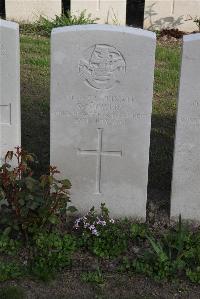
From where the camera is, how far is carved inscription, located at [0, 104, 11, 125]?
5031 millimetres

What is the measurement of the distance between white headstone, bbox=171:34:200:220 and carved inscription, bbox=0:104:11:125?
1382 mm

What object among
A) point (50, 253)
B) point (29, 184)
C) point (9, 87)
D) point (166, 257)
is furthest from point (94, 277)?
point (9, 87)

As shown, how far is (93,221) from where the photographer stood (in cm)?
502

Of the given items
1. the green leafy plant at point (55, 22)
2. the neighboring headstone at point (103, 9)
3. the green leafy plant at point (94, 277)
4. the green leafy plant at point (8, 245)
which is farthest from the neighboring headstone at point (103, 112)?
the neighboring headstone at point (103, 9)

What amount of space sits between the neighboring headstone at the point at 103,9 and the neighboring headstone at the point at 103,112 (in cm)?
620

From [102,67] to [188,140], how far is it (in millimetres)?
925

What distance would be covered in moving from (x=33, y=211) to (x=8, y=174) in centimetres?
38

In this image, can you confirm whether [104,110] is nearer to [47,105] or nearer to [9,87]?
[9,87]

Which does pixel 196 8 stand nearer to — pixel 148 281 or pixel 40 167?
pixel 40 167

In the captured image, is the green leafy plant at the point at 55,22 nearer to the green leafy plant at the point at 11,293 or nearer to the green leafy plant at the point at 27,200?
the green leafy plant at the point at 27,200

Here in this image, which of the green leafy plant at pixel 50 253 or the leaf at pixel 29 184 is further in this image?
the leaf at pixel 29 184

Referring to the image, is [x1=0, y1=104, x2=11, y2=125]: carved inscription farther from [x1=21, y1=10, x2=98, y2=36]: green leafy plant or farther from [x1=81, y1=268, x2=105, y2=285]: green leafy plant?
[x1=21, y1=10, x2=98, y2=36]: green leafy plant

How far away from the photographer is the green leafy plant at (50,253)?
4555 millimetres

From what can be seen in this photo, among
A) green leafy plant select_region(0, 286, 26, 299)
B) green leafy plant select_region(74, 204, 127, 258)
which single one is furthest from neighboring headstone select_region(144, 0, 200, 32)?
green leafy plant select_region(0, 286, 26, 299)
